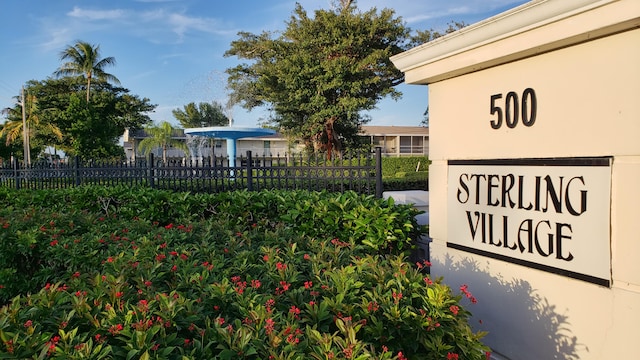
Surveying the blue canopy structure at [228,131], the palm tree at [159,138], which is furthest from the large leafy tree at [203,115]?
the blue canopy structure at [228,131]

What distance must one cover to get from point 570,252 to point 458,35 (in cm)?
138

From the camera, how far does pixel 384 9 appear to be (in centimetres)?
1972

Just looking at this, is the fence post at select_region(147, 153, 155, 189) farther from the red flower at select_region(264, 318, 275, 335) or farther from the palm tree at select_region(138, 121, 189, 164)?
the palm tree at select_region(138, 121, 189, 164)

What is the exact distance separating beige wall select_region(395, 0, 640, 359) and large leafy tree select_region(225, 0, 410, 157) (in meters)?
16.0

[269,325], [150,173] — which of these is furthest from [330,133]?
[269,325]

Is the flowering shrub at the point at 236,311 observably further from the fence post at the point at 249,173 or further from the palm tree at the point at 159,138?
the palm tree at the point at 159,138

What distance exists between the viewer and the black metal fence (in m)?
6.05

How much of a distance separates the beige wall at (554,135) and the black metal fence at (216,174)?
9.11 feet

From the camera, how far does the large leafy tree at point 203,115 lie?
4741 centimetres

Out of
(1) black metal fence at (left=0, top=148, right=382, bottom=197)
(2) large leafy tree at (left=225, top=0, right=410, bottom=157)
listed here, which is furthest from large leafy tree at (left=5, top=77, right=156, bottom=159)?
(1) black metal fence at (left=0, top=148, right=382, bottom=197)

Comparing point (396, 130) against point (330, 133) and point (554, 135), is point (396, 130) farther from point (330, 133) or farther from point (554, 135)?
point (554, 135)

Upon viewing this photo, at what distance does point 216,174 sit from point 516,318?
5816 mm

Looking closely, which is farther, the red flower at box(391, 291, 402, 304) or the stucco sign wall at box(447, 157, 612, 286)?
the stucco sign wall at box(447, 157, 612, 286)

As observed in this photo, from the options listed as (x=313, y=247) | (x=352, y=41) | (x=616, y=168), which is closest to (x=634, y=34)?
(x=616, y=168)
